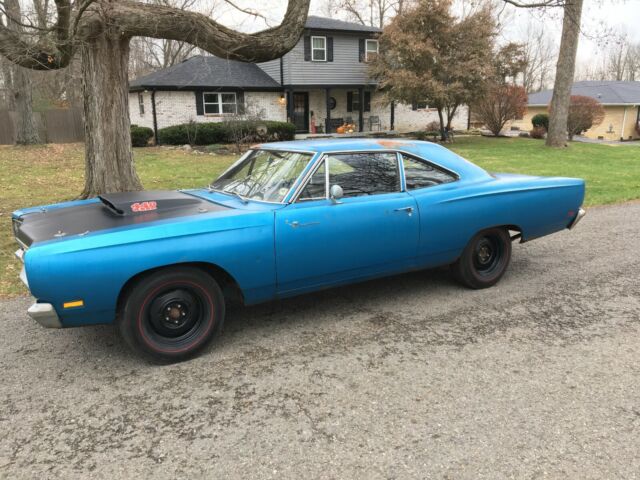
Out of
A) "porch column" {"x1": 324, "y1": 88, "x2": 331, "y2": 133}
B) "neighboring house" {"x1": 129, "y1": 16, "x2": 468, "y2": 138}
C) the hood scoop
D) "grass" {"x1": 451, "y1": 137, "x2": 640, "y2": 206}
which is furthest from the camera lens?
"porch column" {"x1": 324, "y1": 88, "x2": 331, "y2": 133}

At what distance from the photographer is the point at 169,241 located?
3.52 metres

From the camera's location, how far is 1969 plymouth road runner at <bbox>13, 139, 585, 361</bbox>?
3.39 metres

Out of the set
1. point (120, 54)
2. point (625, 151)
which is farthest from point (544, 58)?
point (120, 54)

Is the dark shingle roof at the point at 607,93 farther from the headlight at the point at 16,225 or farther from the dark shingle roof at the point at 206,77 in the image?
the headlight at the point at 16,225

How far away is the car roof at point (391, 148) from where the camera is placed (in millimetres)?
4605

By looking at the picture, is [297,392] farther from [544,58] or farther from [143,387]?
[544,58]

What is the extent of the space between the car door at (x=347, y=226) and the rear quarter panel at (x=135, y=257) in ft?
0.64

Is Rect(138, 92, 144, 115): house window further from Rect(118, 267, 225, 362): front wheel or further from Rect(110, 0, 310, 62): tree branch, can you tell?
Rect(118, 267, 225, 362): front wheel

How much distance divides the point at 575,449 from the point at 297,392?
1.61 metres

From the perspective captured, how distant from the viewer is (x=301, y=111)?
28.7 meters

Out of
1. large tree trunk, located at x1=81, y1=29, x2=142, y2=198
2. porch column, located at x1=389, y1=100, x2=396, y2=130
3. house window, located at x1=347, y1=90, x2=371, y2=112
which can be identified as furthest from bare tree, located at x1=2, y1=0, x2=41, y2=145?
porch column, located at x1=389, y1=100, x2=396, y2=130

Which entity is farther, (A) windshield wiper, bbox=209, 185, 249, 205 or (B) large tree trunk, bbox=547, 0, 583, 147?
(B) large tree trunk, bbox=547, 0, 583, 147

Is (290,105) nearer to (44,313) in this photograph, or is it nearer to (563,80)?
(563,80)

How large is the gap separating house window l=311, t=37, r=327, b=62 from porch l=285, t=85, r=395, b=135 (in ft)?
4.88
